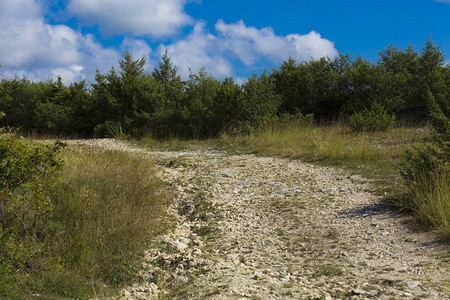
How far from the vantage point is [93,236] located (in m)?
4.66

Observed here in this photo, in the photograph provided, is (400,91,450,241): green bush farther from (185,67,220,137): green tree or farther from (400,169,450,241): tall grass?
(185,67,220,137): green tree

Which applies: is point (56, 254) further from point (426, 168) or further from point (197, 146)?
point (197, 146)

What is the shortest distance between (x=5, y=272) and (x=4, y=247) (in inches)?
13.4

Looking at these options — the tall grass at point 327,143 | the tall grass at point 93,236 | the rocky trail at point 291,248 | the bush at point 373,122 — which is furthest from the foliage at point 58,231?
the bush at point 373,122

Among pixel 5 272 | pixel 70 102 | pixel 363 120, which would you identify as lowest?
pixel 5 272

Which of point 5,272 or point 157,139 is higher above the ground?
point 157,139

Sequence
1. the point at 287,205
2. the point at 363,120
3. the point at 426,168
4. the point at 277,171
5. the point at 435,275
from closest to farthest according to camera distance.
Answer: the point at 435,275, the point at 426,168, the point at 287,205, the point at 277,171, the point at 363,120

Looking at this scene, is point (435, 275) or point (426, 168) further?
point (426, 168)

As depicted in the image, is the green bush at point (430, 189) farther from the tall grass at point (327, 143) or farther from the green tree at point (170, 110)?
the green tree at point (170, 110)

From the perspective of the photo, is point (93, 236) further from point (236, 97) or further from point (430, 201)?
point (236, 97)

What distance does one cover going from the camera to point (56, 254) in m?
4.39

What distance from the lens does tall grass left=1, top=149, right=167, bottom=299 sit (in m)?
3.88

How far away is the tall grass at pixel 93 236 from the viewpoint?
3.88 metres

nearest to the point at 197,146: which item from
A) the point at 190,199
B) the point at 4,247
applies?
the point at 190,199
